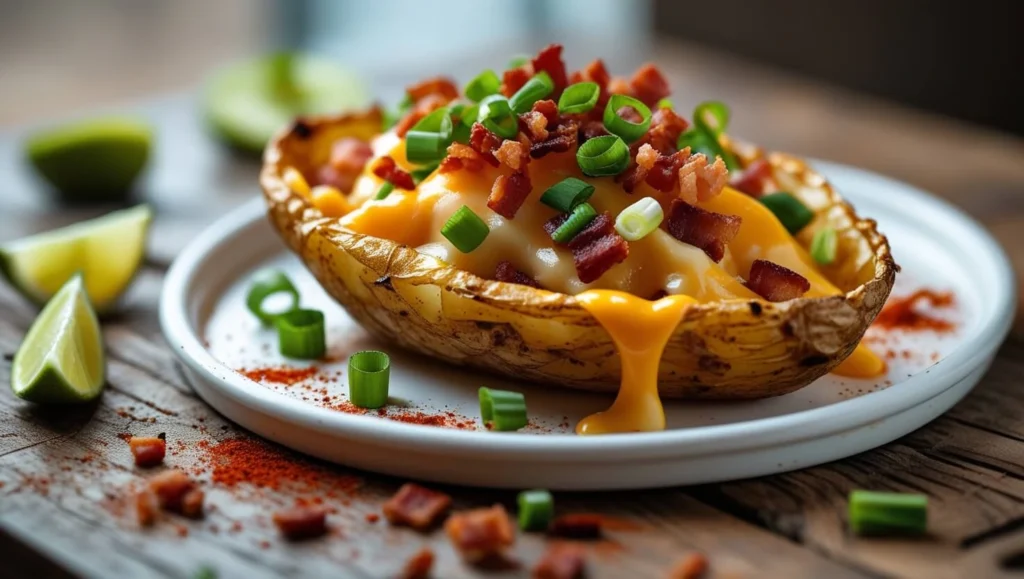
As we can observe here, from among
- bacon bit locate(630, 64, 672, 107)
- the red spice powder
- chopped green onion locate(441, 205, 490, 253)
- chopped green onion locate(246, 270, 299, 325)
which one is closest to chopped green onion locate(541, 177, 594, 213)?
chopped green onion locate(441, 205, 490, 253)

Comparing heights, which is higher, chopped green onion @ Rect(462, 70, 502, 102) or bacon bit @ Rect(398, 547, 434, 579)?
chopped green onion @ Rect(462, 70, 502, 102)

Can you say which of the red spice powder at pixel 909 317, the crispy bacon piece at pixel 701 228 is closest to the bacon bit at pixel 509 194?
the crispy bacon piece at pixel 701 228

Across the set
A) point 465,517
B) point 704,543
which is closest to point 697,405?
point 704,543

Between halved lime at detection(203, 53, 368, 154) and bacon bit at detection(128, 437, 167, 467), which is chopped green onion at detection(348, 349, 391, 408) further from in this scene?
halved lime at detection(203, 53, 368, 154)

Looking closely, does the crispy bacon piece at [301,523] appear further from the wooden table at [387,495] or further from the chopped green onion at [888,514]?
the chopped green onion at [888,514]

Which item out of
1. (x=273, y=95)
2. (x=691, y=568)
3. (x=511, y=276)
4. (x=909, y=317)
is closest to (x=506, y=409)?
(x=511, y=276)

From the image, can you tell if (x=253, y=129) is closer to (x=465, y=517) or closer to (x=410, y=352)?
(x=410, y=352)
